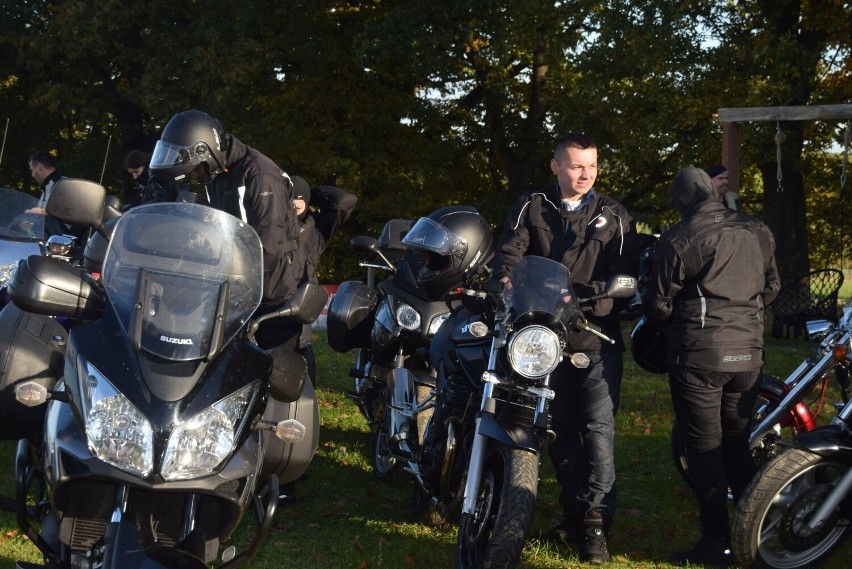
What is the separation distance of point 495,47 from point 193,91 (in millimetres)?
7231

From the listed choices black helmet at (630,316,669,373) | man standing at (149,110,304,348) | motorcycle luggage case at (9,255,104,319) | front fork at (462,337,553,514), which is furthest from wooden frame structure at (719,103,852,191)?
motorcycle luggage case at (9,255,104,319)

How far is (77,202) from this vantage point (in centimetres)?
403

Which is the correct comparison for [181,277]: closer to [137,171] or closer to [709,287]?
[709,287]

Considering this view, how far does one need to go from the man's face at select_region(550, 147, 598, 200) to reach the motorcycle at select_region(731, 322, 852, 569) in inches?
53.0

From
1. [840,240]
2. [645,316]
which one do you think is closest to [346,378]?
[645,316]

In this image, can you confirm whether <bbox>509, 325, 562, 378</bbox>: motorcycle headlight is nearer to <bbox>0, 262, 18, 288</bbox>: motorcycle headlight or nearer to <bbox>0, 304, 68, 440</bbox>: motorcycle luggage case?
<bbox>0, 304, 68, 440</bbox>: motorcycle luggage case

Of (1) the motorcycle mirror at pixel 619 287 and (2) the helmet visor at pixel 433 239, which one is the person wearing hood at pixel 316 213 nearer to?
(2) the helmet visor at pixel 433 239

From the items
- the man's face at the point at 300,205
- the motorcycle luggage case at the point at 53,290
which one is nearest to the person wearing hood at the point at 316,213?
the man's face at the point at 300,205

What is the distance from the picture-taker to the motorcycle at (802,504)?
4469 millimetres

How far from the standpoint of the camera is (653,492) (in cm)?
650

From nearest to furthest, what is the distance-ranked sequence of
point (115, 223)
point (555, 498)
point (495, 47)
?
point (115, 223)
point (555, 498)
point (495, 47)

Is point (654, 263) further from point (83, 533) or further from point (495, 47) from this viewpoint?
point (495, 47)

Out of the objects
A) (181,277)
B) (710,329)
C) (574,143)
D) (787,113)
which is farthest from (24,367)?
(787,113)

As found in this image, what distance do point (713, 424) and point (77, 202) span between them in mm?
2945
